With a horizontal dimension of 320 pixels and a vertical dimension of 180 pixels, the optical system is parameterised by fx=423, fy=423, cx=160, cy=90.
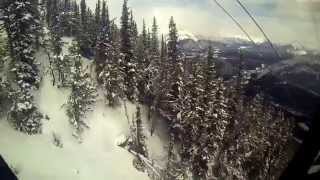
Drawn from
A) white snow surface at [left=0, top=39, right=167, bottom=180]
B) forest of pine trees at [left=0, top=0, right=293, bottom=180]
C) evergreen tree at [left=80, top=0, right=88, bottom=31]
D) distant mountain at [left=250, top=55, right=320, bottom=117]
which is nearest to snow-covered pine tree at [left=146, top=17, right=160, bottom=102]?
forest of pine trees at [left=0, top=0, right=293, bottom=180]

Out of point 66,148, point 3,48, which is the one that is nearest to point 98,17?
point 3,48

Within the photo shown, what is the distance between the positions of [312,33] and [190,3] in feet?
5.36

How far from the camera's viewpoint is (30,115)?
5684 mm

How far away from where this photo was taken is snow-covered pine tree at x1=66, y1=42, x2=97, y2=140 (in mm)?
5910

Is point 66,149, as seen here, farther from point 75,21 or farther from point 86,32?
point 75,21

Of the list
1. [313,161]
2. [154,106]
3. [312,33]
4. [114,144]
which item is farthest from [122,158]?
[313,161]

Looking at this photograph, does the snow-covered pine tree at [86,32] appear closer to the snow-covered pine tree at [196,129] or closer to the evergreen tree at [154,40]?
the evergreen tree at [154,40]

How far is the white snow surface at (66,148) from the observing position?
569 cm

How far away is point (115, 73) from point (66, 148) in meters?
1.29

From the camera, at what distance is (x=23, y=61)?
18.5 feet

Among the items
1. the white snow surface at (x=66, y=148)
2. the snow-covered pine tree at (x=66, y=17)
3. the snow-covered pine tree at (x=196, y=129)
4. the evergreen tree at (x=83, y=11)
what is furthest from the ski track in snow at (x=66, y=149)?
the snow-covered pine tree at (x=196, y=129)

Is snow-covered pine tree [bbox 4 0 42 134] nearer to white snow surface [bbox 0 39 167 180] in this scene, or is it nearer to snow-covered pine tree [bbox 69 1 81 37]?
white snow surface [bbox 0 39 167 180]

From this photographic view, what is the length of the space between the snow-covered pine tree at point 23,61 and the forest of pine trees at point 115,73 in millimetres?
13

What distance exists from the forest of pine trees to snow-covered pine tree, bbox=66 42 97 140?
0.01 metres
